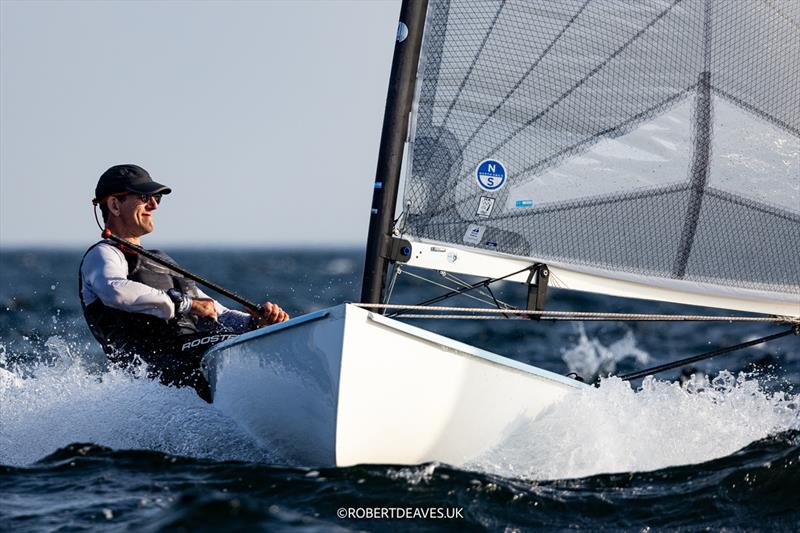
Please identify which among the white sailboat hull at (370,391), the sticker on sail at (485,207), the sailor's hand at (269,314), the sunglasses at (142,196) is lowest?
the white sailboat hull at (370,391)

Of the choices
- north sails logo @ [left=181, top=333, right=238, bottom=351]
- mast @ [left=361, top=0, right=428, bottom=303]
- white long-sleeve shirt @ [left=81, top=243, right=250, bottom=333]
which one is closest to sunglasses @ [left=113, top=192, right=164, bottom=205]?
white long-sleeve shirt @ [left=81, top=243, right=250, bottom=333]

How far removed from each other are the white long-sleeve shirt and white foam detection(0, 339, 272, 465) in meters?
0.36

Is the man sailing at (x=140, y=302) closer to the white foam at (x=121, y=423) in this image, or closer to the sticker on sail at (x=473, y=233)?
the white foam at (x=121, y=423)

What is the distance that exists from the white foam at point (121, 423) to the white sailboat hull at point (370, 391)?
0.19 m

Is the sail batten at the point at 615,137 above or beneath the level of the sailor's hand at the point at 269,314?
above

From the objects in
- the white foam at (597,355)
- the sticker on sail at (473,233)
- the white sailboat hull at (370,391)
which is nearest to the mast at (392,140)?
the sticker on sail at (473,233)

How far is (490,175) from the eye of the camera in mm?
4426

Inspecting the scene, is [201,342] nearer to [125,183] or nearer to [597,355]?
[125,183]

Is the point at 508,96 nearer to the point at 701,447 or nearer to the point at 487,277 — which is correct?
the point at 487,277

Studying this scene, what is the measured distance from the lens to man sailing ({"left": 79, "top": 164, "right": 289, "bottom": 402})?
4.29 metres

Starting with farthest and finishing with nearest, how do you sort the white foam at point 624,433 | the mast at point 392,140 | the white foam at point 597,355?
the white foam at point 597,355, the mast at point 392,140, the white foam at point 624,433

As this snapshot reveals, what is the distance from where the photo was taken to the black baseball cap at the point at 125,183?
15.1 feet

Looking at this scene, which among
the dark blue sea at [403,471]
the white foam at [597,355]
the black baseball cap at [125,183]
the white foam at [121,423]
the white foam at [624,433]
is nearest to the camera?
the dark blue sea at [403,471]

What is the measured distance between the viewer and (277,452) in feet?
12.9
